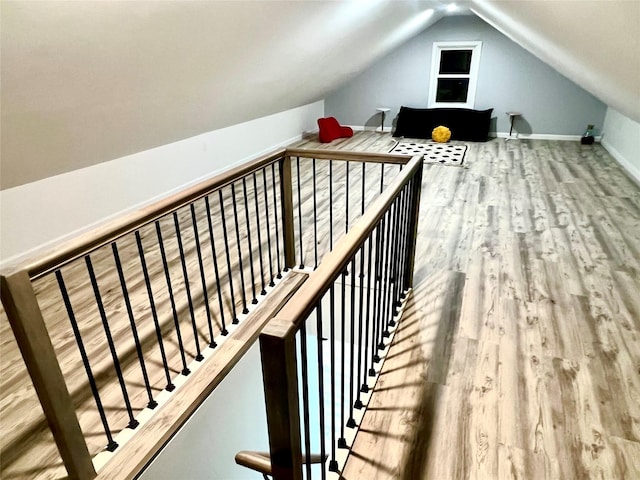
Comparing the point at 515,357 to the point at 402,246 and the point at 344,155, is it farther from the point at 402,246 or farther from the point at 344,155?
the point at 344,155

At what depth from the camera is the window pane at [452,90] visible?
749cm

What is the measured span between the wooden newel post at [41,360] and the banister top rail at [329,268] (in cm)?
80

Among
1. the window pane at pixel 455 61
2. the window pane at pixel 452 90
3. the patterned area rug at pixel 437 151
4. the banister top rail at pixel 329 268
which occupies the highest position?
the window pane at pixel 455 61

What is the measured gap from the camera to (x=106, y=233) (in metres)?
1.39

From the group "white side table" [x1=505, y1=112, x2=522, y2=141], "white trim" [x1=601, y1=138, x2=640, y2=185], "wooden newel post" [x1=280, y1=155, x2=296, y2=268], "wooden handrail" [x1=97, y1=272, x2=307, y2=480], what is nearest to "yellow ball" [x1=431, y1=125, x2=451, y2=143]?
"white side table" [x1=505, y1=112, x2=522, y2=141]

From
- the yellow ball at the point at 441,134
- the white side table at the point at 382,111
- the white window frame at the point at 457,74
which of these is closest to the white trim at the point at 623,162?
the white window frame at the point at 457,74

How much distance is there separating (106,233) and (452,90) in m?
A: 7.49

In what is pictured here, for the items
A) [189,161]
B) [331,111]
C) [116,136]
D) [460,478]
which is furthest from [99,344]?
[331,111]

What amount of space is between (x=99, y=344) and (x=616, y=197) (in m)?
4.84

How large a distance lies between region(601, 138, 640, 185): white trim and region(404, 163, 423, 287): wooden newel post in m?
3.78

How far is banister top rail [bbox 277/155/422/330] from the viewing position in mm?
881

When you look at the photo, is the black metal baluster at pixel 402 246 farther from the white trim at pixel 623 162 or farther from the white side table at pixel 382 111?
the white side table at pixel 382 111

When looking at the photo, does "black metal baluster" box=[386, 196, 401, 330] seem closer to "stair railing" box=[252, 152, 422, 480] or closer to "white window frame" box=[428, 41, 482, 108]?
"stair railing" box=[252, 152, 422, 480]

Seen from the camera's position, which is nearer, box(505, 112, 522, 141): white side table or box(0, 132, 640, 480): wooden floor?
box(0, 132, 640, 480): wooden floor
